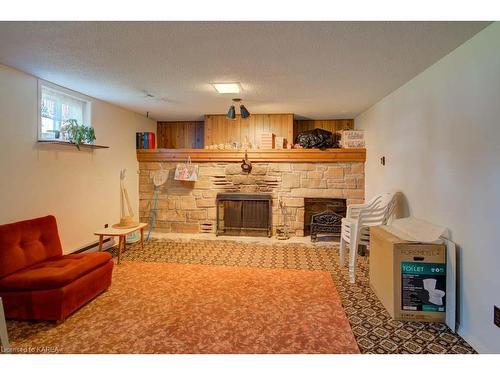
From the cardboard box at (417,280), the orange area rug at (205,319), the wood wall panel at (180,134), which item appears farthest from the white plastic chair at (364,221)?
the wood wall panel at (180,134)

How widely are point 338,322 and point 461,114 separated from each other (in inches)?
70.4

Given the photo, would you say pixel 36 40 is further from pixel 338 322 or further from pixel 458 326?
pixel 458 326

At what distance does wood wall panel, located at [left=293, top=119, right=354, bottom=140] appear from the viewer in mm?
5254

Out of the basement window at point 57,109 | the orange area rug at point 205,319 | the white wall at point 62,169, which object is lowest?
the orange area rug at point 205,319

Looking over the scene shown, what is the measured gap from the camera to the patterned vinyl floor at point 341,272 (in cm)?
190

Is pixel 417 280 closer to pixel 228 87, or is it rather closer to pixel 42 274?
pixel 228 87

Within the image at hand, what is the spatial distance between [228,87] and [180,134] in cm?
269

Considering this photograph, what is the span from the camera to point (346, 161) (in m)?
4.70

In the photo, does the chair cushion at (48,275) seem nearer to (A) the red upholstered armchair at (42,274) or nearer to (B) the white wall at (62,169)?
(A) the red upholstered armchair at (42,274)

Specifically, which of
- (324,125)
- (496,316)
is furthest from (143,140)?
(496,316)

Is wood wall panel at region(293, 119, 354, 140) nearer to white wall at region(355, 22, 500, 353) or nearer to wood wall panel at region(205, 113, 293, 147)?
wood wall panel at region(205, 113, 293, 147)

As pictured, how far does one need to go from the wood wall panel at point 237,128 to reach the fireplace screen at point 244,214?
3.26 feet

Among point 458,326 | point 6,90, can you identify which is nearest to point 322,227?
point 458,326

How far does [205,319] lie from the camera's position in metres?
2.22
